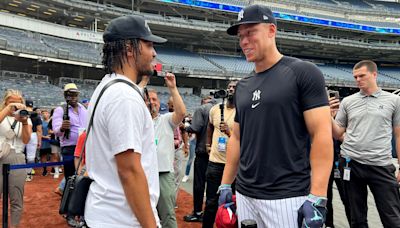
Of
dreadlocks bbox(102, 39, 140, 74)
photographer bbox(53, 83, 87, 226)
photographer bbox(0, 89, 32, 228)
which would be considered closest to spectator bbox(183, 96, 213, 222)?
photographer bbox(53, 83, 87, 226)

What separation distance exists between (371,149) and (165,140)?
2.30 metres

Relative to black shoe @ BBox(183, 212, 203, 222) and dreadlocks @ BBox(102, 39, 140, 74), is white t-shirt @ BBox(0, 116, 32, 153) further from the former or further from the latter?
dreadlocks @ BBox(102, 39, 140, 74)

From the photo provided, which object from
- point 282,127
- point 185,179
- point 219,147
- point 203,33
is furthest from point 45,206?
point 203,33

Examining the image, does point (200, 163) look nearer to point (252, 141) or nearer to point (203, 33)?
point (252, 141)

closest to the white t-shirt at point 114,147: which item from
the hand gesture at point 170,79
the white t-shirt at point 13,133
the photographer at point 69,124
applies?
the hand gesture at point 170,79

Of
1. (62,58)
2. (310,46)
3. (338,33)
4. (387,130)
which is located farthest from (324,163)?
(338,33)

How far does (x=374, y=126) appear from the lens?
3.55 metres

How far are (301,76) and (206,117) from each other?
3.59 meters

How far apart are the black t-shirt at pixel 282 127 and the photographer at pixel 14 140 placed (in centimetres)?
295

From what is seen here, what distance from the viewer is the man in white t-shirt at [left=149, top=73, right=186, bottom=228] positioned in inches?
141

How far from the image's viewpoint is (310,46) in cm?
4028

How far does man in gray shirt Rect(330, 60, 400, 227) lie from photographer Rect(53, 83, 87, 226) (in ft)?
12.4

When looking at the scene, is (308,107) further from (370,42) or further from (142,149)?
(370,42)

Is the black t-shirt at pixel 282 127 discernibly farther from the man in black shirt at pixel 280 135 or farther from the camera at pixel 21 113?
the camera at pixel 21 113
